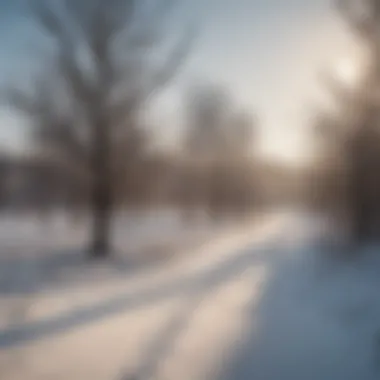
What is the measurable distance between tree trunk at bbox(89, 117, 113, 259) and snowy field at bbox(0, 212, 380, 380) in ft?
4.27

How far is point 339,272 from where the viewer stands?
998 centimetres

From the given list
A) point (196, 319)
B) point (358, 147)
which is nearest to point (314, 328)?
point (196, 319)

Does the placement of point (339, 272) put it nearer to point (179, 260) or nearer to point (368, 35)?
point (179, 260)

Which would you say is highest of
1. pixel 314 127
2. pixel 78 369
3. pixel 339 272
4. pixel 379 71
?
pixel 379 71

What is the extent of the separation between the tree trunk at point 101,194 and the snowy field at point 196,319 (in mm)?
1302

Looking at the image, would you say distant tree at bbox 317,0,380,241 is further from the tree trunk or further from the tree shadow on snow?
the tree trunk

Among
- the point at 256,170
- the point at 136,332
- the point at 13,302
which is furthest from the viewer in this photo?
the point at 256,170

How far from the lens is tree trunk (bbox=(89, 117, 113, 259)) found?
13.3m

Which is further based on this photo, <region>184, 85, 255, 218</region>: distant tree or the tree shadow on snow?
<region>184, 85, 255, 218</region>: distant tree

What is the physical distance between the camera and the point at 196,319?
6883 millimetres

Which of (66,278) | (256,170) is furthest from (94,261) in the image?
(256,170)

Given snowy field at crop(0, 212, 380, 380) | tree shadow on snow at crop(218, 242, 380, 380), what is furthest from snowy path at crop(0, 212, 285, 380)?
tree shadow on snow at crop(218, 242, 380, 380)

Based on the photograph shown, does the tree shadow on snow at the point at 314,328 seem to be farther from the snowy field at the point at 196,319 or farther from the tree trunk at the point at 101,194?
the tree trunk at the point at 101,194

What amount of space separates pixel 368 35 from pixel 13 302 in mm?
12131
